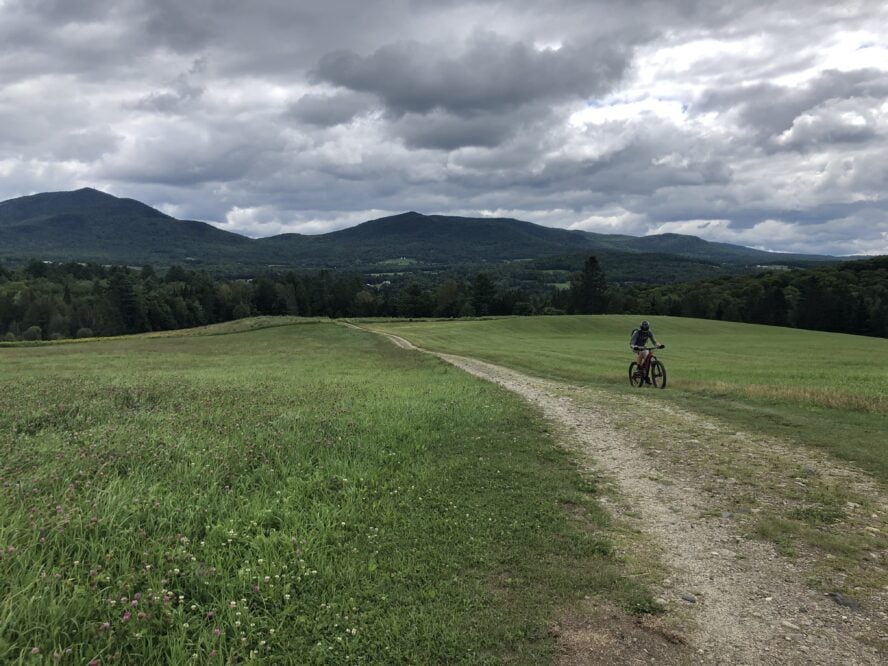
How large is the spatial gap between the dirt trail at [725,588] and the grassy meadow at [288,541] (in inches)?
23.3

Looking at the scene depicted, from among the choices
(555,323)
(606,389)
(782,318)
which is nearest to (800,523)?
(606,389)

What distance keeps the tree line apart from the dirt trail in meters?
117

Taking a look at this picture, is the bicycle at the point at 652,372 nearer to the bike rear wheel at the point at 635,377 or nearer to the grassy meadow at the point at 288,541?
the bike rear wheel at the point at 635,377

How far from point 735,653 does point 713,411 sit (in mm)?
12553

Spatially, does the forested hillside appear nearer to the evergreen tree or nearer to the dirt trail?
the evergreen tree

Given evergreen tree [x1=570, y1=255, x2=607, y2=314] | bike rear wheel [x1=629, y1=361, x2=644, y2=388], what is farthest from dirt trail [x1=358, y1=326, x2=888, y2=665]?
evergreen tree [x1=570, y1=255, x2=607, y2=314]

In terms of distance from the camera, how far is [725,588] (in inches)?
226

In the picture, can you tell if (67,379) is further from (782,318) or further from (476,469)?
(782,318)

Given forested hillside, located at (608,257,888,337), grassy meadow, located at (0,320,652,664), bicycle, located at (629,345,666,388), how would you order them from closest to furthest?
grassy meadow, located at (0,320,652,664) < bicycle, located at (629,345,666,388) < forested hillside, located at (608,257,888,337)

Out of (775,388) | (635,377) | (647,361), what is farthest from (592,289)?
(775,388)

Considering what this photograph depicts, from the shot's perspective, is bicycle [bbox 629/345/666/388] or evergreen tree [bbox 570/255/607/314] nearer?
bicycle [bbox 629/345/666/388]

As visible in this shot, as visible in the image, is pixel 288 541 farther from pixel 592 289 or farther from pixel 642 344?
pixel 592 289

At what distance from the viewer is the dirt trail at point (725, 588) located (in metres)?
4.67

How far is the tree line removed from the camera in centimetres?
10750
